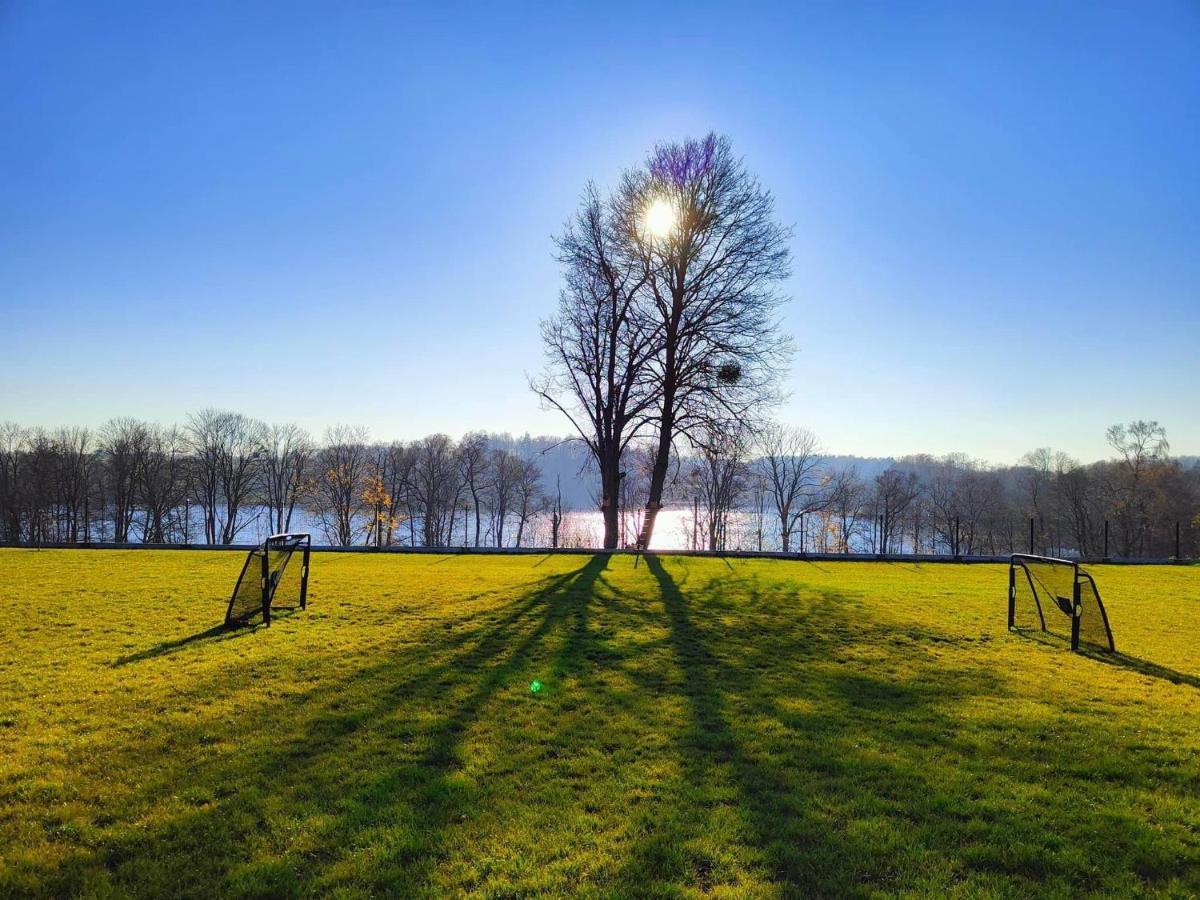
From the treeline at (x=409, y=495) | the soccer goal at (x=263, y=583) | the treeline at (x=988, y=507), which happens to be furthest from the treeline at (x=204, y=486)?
the soccer goal at (x=263, y=583)

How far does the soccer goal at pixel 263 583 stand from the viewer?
888cm

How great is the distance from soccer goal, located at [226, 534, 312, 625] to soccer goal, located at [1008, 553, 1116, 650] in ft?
38.5

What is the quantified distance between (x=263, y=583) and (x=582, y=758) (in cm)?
682

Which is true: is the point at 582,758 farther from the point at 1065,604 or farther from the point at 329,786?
the point at 1065,604

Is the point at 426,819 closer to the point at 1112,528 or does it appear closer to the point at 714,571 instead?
the point at 714,571

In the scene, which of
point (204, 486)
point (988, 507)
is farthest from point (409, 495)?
point (988, 507)

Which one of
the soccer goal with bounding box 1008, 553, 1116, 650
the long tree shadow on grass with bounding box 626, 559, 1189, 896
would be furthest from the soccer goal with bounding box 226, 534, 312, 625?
the soccer goal with bounding box 1008, 553, 1116, 650

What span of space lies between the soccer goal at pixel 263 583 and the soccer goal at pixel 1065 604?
1174cm

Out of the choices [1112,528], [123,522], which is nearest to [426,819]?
[123,522]

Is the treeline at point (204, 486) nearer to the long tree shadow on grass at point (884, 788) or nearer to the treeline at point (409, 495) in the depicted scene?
the treeline at point (409, 495)

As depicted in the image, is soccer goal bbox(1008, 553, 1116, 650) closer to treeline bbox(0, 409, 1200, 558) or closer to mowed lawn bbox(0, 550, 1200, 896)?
mowed lawn bbox(0, 550, 1200, 896)

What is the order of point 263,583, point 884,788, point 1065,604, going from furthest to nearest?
1. point 1065,604
2. point 263,583
3. point 884,788

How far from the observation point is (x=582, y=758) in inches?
178

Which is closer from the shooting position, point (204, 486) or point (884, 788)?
point (884, 788)
